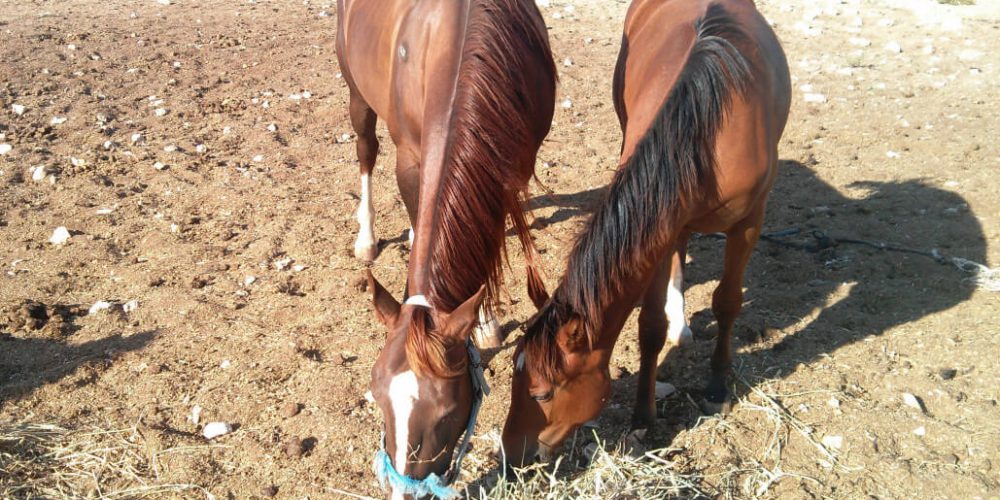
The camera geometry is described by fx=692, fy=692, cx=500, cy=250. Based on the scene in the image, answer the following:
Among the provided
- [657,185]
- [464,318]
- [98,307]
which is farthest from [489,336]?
[98,307]

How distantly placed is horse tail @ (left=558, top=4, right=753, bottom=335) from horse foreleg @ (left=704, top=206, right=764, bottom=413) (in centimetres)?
40

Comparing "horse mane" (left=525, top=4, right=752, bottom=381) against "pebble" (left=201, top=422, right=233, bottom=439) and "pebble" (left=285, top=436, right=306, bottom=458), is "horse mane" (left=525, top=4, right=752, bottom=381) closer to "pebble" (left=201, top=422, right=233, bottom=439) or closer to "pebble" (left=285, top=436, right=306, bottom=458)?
"pebble" (left=285, top=436, right=306, bottom=458)

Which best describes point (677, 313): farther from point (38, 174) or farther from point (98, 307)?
point (38, 174)

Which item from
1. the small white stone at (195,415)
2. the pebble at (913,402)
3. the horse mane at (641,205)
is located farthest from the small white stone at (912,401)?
the small white stone at (195,415)

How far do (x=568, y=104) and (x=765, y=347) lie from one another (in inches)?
140

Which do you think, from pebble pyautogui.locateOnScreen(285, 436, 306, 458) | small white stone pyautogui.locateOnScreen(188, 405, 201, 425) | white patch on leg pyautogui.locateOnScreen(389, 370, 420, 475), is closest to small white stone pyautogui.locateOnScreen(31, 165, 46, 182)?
small white stone pyautogui.locateOnScreen(188, 405, 201, 425)

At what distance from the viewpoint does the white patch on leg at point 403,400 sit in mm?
2117

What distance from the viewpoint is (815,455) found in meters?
2.80

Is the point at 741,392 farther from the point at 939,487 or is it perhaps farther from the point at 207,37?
the point at 207,37

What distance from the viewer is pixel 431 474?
222cm

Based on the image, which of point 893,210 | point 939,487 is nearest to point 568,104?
point 893,210

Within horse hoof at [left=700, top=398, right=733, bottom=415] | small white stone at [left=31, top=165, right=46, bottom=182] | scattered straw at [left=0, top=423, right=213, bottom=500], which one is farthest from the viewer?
small white stone at [left=31, top=165, right=46, bottom=182]

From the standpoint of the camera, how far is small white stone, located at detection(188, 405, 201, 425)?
303 centimetres

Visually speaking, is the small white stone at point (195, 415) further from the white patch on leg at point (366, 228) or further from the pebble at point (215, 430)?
the white patch on leg at point (366, 228)
